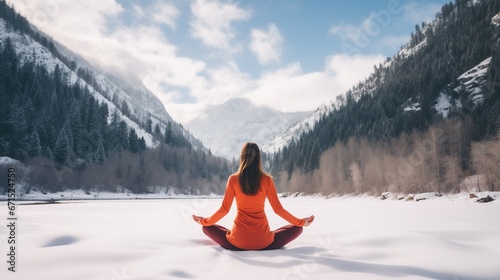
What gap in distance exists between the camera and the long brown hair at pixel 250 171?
13.7ft

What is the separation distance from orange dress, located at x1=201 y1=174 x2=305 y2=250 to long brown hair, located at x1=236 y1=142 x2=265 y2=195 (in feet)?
0.28

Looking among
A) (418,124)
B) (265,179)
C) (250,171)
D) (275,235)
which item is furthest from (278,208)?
(418,124)

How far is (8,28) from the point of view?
375 feet

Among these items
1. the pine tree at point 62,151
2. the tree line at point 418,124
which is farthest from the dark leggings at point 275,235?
the pine tree at point 62,151

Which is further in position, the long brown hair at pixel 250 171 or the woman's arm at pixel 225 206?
the woman's arm at pixel 225 206

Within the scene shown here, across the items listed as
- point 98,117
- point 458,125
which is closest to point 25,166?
point 98,117

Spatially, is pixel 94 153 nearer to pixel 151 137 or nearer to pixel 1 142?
pixel 1 142

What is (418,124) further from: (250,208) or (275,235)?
(250,208)

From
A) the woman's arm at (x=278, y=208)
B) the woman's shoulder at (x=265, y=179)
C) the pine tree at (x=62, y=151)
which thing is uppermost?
the pine tree at (x=62, y=151)

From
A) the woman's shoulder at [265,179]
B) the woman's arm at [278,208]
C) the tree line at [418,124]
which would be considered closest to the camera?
the woman's shoulder at [265,179]

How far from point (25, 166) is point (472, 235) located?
68.9 metres

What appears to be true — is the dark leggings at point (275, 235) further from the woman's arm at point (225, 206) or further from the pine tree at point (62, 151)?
the pine tree at point (62, 151)

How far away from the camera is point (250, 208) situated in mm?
4238

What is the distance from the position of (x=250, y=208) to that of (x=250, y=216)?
139mm
